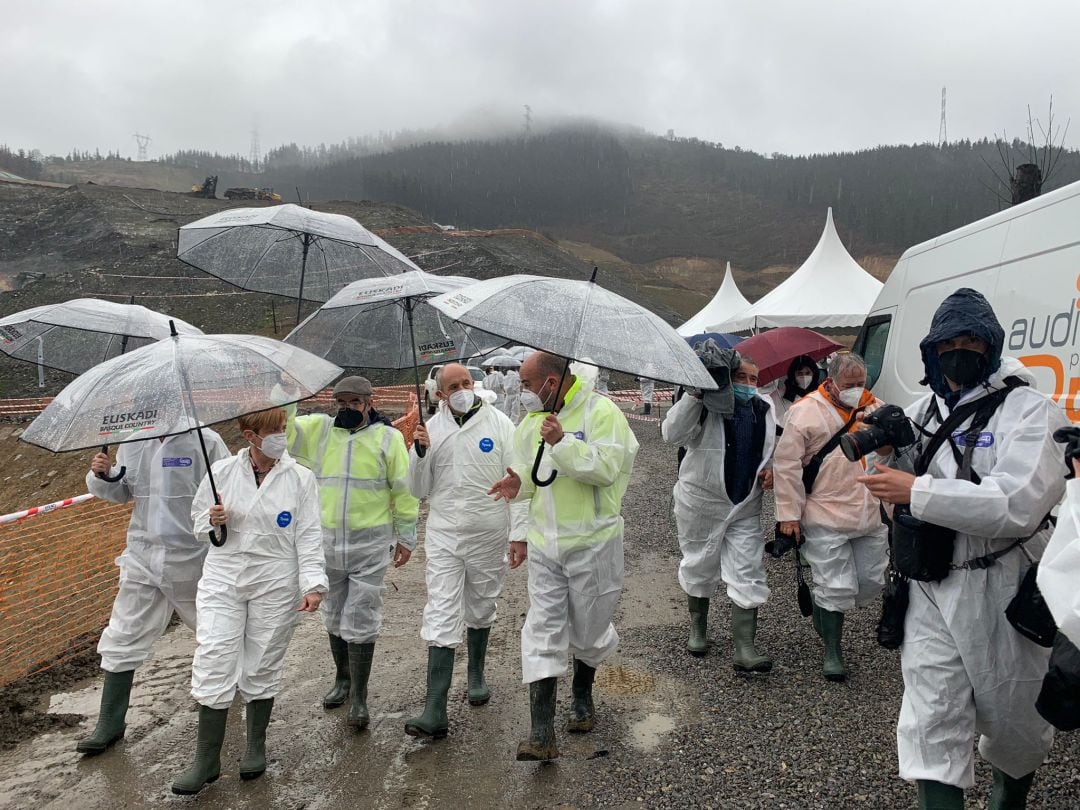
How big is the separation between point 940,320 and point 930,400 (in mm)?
345

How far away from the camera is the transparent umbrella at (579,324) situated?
9.64ft

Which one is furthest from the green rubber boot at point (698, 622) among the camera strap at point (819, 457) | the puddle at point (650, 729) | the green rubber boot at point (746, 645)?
the camera strap at point (819, 457)

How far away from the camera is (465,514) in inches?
161

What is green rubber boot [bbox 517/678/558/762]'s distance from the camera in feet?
11.2

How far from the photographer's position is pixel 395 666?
4.75m

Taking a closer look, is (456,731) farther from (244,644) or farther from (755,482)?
(755,482)

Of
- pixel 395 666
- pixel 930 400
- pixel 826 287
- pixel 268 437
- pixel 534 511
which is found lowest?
pixel 395 666

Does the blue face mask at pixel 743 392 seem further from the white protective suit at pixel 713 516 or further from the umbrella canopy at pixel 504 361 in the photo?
the umbrella canopy at pixel 504 361

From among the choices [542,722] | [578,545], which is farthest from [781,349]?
[542,722]

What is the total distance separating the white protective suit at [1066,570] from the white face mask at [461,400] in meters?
2.87

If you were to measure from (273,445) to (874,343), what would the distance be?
5.56 m

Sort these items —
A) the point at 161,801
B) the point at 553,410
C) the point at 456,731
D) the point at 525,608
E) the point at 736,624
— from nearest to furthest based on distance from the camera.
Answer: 1. the point at 161,801
2. the point at 553,410
3. the point at 456,731
4. the point at 736,624
5. the point at 525,608

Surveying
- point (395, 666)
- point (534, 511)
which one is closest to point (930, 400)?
point (534, 511)

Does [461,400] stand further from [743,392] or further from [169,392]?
[743,392]
